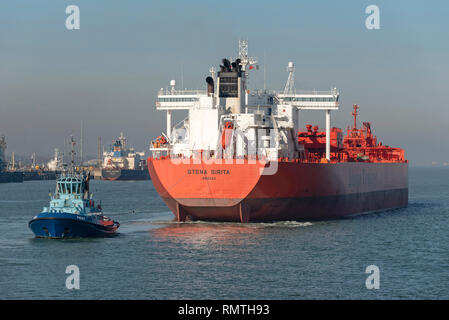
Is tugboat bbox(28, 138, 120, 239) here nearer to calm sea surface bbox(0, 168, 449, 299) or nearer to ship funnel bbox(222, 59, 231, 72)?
calm sea surface bbox(0, 168, 449, 299)

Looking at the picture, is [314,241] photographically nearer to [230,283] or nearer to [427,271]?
[427,271]

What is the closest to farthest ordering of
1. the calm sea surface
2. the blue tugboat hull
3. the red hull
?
the calm sea surface < the blue tugboat hull < the red hull

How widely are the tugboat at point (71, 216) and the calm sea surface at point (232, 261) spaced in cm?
78

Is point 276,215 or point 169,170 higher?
point 169,170

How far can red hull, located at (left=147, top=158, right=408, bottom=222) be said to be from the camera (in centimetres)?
4534

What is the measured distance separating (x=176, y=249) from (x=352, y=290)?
37.6 ft

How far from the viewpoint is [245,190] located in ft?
149

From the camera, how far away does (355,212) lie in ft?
197

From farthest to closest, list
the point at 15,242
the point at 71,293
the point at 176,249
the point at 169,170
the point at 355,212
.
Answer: the point at 355,212 < the point at 169,170 < the point at 15,242 < the point at 176,249 < the point at 71,293

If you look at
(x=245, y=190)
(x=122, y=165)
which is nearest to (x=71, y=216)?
(x=245, y=190)

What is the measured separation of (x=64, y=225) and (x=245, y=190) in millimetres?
11272

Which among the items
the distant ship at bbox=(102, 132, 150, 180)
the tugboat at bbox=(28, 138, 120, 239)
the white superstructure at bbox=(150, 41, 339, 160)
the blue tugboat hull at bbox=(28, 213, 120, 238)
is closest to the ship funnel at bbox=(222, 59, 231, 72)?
the white superstructure at bbox=(150, 41, 339, 160)
